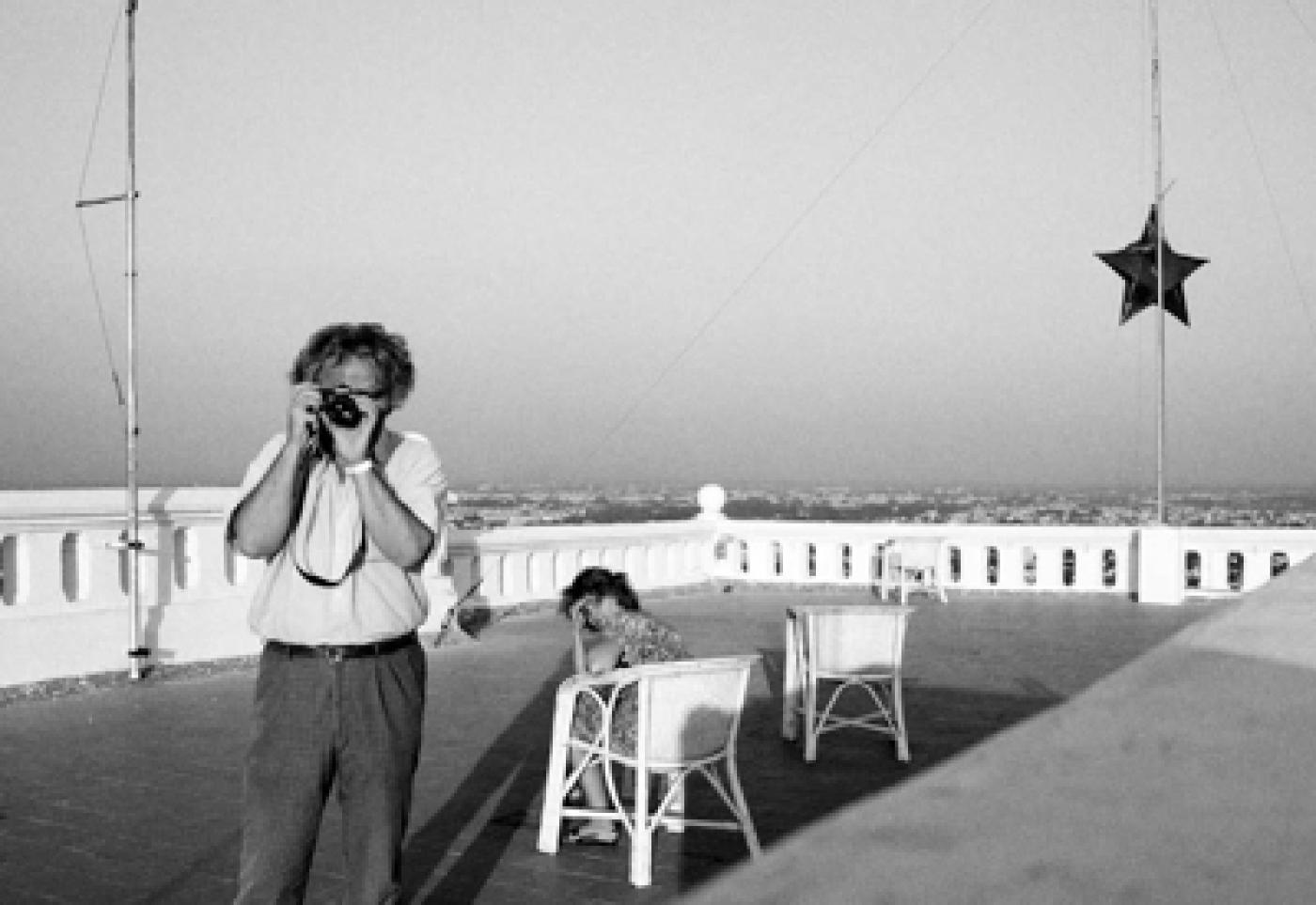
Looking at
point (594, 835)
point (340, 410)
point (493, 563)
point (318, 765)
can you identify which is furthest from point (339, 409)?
point (493, 563)

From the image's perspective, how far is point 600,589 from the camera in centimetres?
595

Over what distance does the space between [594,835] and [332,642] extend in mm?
2636

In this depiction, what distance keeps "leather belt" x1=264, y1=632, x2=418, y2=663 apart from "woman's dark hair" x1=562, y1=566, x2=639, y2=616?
2801mm

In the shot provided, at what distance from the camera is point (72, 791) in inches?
249

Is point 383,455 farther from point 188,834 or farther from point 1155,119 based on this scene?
point 1155,119

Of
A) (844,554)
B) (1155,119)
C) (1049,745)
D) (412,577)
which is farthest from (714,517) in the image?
(1049,745)

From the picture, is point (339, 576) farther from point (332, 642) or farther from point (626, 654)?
point (626, 654)

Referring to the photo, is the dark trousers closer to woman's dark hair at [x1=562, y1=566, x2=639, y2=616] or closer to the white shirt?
the white shirt

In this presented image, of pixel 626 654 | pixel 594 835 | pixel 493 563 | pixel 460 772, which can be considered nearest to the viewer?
pixel 594 835

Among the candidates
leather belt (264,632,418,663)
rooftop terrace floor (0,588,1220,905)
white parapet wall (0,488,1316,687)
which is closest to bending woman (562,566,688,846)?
rooftop terrace floor (0,588,1220,905)

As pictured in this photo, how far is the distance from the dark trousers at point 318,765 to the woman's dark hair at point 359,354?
2.24 feet

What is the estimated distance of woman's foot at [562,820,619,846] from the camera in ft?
17.7

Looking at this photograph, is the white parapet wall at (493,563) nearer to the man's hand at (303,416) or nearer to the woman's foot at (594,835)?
the man's hand at (303,416)

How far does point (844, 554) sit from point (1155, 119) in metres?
6.80
